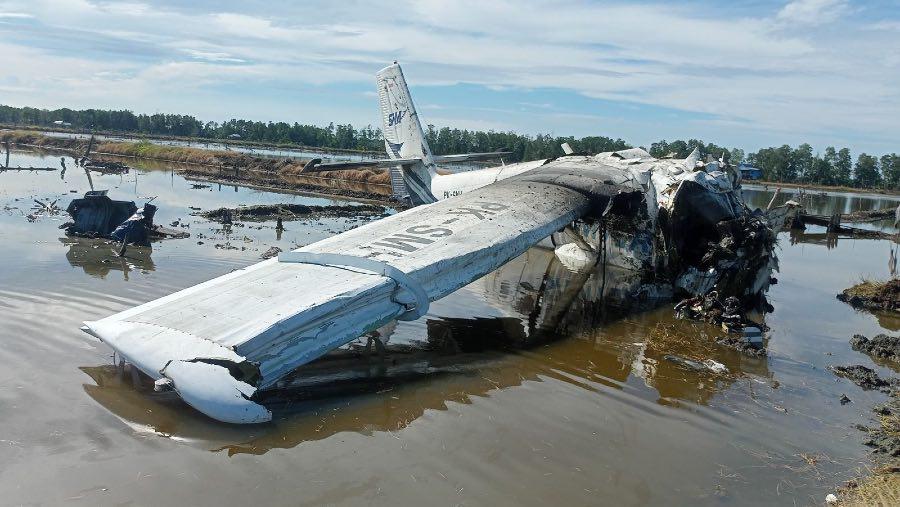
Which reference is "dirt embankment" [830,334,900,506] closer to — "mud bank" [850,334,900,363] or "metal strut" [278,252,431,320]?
"mud bank" [850,334,900,363]

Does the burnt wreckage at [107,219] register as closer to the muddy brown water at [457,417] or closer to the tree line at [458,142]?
the muddy brown water at [457,417]

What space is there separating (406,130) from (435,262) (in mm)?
12540

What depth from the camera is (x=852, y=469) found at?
6426mm

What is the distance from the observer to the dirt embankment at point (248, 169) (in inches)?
1506

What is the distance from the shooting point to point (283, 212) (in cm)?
2325

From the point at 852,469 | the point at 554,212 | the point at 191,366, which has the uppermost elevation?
the point at 554,212

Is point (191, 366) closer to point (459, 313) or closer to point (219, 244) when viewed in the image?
point (459, 313)

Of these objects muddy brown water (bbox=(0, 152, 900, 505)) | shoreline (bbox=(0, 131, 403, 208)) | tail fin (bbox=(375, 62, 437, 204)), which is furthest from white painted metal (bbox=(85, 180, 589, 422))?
shoreline (bbox=(0, 131, 403, 208))

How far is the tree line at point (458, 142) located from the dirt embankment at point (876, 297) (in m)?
48.7

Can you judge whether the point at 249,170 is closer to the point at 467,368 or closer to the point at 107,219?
the point at 107,219

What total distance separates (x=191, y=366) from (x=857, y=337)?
11241 millimetres

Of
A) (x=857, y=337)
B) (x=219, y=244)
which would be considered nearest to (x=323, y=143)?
(x=219, y=244)

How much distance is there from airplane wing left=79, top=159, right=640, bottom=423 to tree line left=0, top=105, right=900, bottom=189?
57.2 m

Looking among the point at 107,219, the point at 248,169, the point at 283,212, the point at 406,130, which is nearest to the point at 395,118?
the point at 406,130
